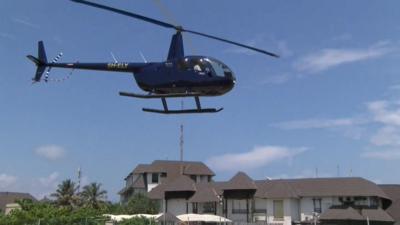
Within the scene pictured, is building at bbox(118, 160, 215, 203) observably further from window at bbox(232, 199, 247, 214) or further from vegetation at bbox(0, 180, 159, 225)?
window at bbox(232, 199, 247, 214)

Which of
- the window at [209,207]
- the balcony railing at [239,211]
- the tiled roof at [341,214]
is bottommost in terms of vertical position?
the tiled roof at [341,214]

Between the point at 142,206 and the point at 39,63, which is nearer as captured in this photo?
the point at 39,63

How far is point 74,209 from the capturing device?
63656mm

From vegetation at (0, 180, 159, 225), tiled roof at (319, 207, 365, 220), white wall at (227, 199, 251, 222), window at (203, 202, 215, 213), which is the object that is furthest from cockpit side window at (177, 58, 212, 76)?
window at (203, 202, 215, 213)

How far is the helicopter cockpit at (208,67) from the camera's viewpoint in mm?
23344

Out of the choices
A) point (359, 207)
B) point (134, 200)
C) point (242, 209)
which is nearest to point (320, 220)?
point (359, 207)

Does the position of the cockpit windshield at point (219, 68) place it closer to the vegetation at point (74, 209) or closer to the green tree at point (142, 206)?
the vegetation at point (74, 209)

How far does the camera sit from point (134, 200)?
6825cm

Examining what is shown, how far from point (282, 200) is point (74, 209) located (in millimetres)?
22710

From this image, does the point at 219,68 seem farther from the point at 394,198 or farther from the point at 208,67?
the point at 394,198

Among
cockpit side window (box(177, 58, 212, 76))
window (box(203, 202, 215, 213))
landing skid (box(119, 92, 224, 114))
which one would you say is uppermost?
cockpit side window (box(177, 58, 212, 76))

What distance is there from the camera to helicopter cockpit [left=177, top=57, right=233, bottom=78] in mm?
23344

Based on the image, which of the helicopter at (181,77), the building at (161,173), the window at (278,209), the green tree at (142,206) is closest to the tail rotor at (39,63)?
the helicopter at (181,77)

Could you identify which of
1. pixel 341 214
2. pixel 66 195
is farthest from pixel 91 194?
pixel 341 214
